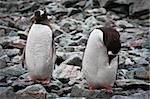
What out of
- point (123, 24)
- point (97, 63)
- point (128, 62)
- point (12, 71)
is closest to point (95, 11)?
point (123, 24)

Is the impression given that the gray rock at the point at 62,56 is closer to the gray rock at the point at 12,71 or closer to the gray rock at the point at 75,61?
the gray rock at the point at 75,61

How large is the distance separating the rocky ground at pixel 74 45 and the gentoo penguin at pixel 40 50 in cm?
12

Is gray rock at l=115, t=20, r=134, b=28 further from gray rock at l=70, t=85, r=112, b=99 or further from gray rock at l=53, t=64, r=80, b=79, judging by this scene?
gray rock at l=70, t=85, r=112, b=99

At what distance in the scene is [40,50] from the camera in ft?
13.5

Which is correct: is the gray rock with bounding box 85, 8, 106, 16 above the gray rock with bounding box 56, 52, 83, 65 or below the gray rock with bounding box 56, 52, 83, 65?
below

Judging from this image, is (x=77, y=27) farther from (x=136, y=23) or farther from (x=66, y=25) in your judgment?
(x=136, y=23)

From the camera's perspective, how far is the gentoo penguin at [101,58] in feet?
11.8

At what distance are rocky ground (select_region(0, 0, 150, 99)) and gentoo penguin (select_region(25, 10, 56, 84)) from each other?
0.12m

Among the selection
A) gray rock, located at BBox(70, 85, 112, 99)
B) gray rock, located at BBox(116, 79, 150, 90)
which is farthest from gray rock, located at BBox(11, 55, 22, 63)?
gray rock, located at BBox(70, 85, 112, 99)

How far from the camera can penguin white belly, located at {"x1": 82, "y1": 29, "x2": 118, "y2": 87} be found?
3.63 metres

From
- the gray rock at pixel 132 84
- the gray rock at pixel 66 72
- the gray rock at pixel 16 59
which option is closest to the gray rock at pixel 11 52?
the gray rock at pixel 16 59

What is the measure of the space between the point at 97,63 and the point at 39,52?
636 millimetres

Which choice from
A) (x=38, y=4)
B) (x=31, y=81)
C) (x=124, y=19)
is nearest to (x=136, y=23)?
(x=124, y=19)

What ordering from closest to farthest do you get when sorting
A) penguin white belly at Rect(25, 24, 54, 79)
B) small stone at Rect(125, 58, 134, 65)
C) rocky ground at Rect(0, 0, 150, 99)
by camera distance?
rocky ground at Rect(0, 0, 150, 99), penguin white belly at Rect(25, 24, 54, 79), small stone at Rect(125, 58, 134, 65)
